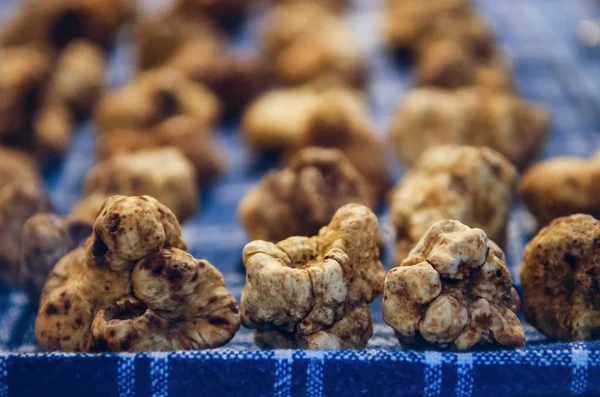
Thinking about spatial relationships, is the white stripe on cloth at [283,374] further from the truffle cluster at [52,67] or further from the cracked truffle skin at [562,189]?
the truffle cluster at [52,67]

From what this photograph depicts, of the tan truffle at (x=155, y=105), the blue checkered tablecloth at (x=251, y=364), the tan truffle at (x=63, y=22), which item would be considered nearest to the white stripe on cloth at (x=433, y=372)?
the blue checkered tablecloth at (x=251, y=364)

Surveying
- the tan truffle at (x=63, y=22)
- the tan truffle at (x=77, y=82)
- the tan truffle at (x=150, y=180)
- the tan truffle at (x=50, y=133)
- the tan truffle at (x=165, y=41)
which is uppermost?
the tan truffle at (x=63, y=22)

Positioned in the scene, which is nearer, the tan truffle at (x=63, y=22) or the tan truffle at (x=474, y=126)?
the tan truffle at (x=474, y=126)

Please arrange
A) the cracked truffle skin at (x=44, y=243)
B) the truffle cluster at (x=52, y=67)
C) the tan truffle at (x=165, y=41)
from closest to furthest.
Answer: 1. the cracked truffle skin at (x=44, y=243)
2. the truffle cluster at (x=52, y=67)
3. the tan truffle at (x=165, y=41)

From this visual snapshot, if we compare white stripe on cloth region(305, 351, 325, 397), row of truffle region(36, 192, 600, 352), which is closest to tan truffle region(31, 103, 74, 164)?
row of truffle region(36, 192, 600, 352)

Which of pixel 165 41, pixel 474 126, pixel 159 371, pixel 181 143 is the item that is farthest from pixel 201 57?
pixel 159 371

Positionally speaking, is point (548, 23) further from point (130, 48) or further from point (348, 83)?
point (130, 48)

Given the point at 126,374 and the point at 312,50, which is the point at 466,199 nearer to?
the point at 126,374

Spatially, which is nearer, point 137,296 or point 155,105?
point 137,296
